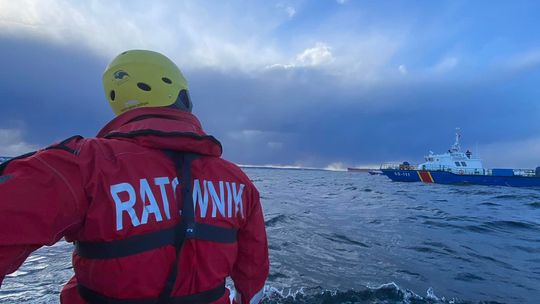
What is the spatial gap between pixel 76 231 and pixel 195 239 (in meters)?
0.53

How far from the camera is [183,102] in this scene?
208cm

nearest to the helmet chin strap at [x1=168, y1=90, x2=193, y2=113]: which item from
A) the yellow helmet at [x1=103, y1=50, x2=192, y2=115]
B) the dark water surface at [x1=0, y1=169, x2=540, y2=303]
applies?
the yellow helmet at [x1=103, y1=50, x2=192, y2=115]

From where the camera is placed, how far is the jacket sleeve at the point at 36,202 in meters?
1.21

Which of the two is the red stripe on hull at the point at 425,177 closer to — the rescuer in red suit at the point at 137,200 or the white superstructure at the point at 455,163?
the white superstructure at the point at 455,163

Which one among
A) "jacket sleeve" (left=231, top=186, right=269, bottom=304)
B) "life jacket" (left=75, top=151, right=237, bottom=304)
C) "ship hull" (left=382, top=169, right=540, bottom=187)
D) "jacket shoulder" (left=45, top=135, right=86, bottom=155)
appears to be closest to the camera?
"jacket shoulder" (left=45, top=135, right=86, bottom=155)

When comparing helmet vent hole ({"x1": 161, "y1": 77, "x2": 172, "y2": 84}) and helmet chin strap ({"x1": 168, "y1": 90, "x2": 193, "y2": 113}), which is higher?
helmet vent hole ({"x1": 161, "y1": 77, "x2": 172, "y2": 84})

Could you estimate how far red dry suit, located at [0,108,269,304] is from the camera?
1.29 m

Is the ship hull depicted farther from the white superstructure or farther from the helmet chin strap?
the helmet chin strap

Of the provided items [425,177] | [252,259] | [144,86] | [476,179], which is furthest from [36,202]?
[425,177]

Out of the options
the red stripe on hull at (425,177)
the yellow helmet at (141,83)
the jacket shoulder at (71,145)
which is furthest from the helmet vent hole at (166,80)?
the red stripe on hull at (425,177)

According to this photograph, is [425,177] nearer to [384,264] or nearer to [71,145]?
[384,264]

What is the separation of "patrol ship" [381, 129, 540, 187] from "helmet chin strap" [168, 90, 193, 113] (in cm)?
4739

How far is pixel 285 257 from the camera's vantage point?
725cm

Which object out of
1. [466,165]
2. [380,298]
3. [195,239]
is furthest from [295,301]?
[466,165]
